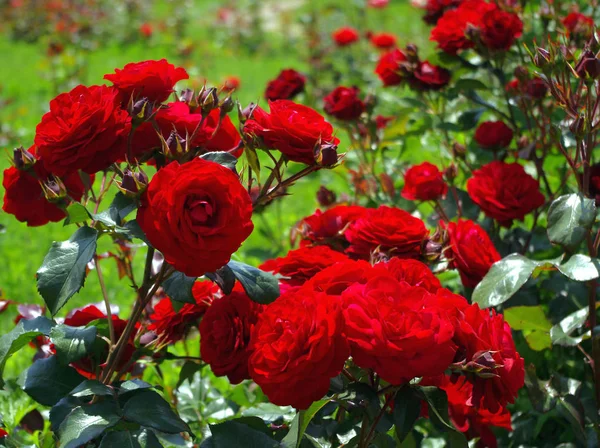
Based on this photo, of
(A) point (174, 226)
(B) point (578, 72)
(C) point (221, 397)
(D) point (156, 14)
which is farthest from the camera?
(D) point (156, 14)

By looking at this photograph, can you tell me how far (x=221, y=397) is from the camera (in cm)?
171

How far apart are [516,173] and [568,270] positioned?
30cm

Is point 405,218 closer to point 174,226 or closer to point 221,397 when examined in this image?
point 174,226

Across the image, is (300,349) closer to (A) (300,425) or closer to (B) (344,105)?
(A) (300,425)

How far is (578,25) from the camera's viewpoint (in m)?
1.95

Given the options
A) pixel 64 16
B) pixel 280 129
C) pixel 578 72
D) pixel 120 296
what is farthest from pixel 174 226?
pixel 64 16

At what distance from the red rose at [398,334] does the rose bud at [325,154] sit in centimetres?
20

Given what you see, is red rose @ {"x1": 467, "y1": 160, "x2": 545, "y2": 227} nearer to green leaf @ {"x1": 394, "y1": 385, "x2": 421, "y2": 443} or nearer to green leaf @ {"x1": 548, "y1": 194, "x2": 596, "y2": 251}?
green leaf @ {"x1": 548, "y1": 194, "x2": 596, "y2": 251}

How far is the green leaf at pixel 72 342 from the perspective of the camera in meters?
1.12

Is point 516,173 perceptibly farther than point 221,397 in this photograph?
No

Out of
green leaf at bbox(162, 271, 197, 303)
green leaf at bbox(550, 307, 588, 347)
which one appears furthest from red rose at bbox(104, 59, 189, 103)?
green leaf at bbox(550, 307, 588, 347)

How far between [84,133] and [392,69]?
1.09 metres

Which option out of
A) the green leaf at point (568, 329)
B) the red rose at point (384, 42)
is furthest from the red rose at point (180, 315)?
the red rose at point (384, 42)

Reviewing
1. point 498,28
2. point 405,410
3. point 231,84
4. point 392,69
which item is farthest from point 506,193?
point 231,84
